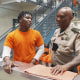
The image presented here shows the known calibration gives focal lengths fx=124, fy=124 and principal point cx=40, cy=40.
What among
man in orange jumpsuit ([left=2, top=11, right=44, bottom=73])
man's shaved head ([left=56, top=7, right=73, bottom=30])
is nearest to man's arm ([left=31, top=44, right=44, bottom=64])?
man in orange jumpsuit ([left=2, top=11, right=44, bottom=73])

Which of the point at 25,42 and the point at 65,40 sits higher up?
the point at 65,40

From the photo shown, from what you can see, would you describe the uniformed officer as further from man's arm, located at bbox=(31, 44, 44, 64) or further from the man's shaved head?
man's arm, located at bbox=(31, 44, 44, 64)

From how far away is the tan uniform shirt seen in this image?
1.25 meters

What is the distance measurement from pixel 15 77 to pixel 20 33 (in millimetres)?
890

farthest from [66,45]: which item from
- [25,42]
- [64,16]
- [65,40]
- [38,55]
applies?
[25,42]

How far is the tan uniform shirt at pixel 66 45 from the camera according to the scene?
1.25 meters

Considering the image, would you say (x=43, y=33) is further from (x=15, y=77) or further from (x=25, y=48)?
(x=15, y=77)

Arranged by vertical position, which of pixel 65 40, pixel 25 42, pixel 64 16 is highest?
pixel 64 16

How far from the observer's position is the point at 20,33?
73.9 inches

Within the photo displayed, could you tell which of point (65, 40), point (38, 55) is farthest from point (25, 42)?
point (65, 40)

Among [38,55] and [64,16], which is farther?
[38,55]

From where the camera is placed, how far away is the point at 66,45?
1.32 meters

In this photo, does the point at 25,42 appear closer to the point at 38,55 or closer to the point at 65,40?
the point at 38,55

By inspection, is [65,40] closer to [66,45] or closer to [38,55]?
[66,45]
